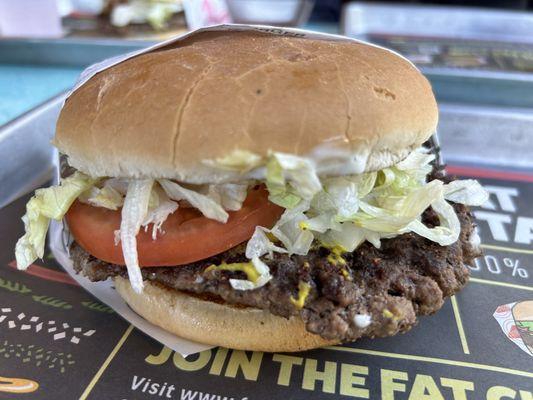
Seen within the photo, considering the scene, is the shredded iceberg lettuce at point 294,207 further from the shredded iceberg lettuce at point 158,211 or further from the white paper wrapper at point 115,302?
the white paper wrapper at point 115,302

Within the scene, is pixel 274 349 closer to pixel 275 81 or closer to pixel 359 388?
pixel 359 388

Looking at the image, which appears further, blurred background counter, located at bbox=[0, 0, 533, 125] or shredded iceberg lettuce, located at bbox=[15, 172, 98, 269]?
blurred background counter, located at bbox=[0, 0, 533, 125]

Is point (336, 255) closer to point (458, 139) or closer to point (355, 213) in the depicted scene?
point (355, 213)

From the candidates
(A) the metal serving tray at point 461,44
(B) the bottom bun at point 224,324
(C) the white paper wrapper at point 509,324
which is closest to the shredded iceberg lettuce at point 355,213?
(B) the bottom bun at point 224,324

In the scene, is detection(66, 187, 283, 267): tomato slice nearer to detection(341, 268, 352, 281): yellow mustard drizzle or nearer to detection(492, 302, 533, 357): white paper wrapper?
detection(341, 268, 352, 281): yellow mustard drizzle

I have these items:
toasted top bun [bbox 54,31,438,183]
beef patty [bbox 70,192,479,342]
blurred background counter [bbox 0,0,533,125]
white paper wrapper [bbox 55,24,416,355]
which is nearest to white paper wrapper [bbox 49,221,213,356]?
white paper wrapper [bbox 55,24,416,355]

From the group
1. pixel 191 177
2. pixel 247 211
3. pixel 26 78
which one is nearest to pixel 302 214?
pixel 247 211

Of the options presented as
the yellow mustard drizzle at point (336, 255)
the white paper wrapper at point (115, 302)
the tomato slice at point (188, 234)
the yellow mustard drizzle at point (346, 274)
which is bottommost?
the white paper wrapper at point (115, 302)
